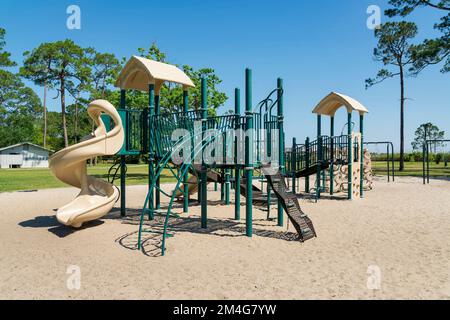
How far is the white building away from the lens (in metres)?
46.3

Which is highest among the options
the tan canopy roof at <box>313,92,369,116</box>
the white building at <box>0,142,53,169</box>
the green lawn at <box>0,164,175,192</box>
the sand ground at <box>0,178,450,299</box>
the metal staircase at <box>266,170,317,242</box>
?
the tan canopy roof at <box>313,92,369,116</box>

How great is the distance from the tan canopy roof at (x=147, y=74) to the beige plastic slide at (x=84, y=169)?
1297 mm

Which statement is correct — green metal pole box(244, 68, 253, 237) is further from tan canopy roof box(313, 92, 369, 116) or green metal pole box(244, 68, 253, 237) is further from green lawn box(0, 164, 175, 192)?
green lawn box(0, 164, 175, 192)

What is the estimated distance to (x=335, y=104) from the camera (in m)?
14.4

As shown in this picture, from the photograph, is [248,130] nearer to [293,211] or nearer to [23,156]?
[293,211]

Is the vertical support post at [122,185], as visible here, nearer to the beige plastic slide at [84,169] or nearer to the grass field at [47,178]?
the beige plastic slide at [84,169]

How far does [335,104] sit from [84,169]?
1015cm

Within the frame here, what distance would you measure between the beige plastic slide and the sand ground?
42 centimetres
